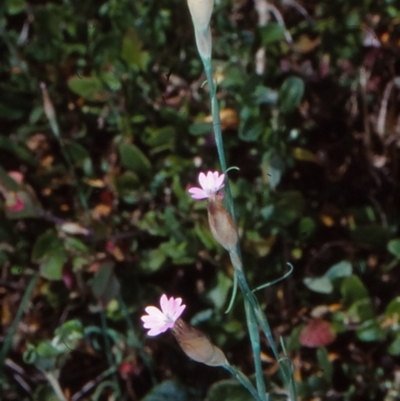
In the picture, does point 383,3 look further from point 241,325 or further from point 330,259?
point 241,325

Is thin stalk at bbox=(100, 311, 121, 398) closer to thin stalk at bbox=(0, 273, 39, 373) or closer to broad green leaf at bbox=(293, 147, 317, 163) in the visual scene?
thin stalk at bbox=(0, 273, 39, 373)

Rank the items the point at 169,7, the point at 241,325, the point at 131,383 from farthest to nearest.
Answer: the point at 169,7
the point at 131,383
the point at 241,325

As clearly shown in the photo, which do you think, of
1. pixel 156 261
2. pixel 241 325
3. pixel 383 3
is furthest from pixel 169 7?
pixel 241 325

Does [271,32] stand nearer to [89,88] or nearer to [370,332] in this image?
[89,88]

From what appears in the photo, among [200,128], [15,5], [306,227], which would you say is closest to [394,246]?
[306,227]

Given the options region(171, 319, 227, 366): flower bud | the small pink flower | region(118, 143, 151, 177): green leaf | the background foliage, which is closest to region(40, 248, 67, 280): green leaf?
the background foliage

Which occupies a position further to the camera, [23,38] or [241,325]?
[23,38]

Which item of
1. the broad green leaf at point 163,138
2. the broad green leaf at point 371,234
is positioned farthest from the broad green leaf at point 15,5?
the broad green leaf at point 371,234

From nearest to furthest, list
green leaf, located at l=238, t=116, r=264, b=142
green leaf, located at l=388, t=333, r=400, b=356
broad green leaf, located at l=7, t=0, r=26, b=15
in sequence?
green leaf, located at l=388, t=333, r=400, b=356 → green leaf, located at l=238, t=116, r=264, b=142 → broad green leaf, located at l=7, t=0, r=26, b=15
